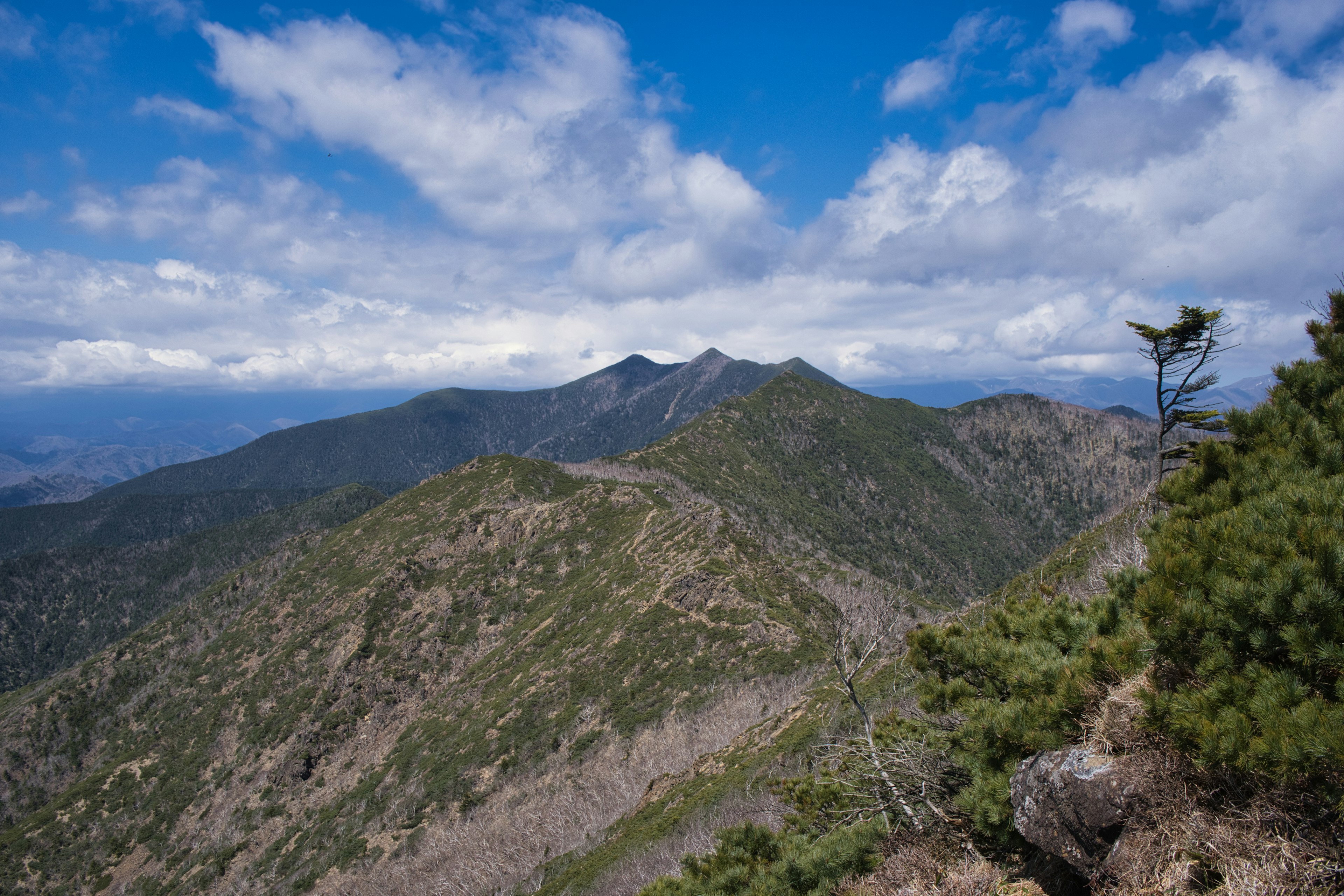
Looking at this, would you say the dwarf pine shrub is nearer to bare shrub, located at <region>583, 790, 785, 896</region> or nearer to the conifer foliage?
the conifer foliage

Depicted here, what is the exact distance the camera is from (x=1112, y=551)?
21438 mm

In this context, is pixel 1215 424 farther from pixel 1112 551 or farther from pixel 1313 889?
pixel 1112 551

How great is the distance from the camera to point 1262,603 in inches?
231

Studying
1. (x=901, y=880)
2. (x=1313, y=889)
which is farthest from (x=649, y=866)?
(x=1313, y=889)

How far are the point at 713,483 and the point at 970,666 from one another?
479ft

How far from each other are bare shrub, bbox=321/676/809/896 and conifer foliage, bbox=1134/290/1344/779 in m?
35.1

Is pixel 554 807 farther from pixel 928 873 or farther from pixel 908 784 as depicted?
pixel 928 873

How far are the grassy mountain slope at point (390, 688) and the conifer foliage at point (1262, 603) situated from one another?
129ft

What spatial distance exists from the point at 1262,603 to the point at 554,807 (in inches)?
1847

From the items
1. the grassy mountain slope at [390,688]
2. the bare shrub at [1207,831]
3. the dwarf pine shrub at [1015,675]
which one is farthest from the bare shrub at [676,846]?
the bare shrub at [1207,831]

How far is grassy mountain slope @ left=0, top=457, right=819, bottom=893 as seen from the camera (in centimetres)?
5012

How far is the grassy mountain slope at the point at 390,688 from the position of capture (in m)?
50.1

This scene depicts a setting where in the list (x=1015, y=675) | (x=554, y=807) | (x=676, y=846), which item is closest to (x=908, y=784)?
(x=1015, y=675)

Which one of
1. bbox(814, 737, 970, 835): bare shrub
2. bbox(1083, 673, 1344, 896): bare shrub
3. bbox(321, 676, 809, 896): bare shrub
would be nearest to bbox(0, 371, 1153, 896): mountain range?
bbox(321, 676, 809, 896): bare shrub
